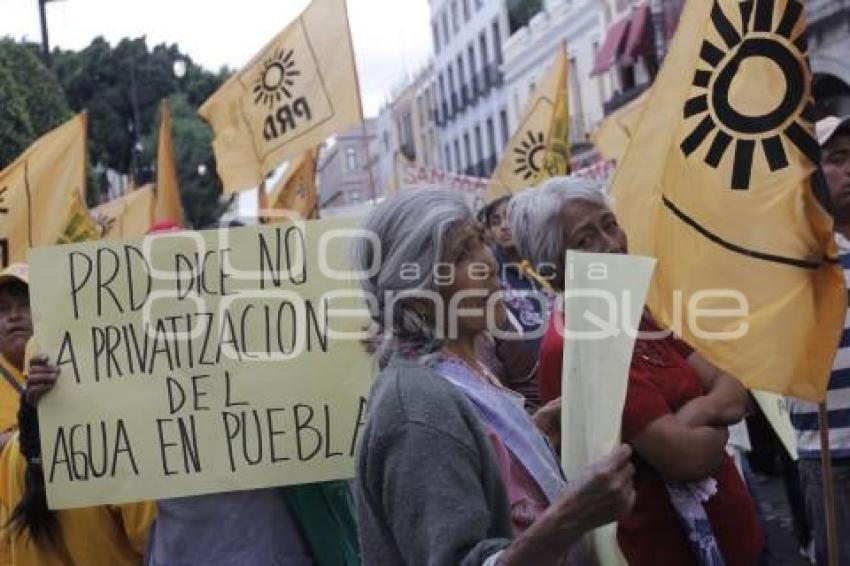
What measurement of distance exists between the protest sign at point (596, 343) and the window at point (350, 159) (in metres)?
91.0

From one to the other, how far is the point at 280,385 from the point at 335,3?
15.8 feet

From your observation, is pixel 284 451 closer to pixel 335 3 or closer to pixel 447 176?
pixel 335 3

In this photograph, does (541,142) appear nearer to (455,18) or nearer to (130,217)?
(130,217)

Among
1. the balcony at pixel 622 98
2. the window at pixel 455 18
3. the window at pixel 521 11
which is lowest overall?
the balcony at pixel 622 98

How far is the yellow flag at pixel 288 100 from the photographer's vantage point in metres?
7.62

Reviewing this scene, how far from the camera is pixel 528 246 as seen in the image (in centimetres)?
328

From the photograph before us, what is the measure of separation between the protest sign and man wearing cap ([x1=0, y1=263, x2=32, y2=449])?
2090mm

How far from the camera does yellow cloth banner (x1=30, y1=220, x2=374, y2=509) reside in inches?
126

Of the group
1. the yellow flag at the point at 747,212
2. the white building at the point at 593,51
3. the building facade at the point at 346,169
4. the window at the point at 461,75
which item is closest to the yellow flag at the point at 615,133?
the yellow flag at the point at 747,212

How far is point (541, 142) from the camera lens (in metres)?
9.91

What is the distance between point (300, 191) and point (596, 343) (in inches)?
353

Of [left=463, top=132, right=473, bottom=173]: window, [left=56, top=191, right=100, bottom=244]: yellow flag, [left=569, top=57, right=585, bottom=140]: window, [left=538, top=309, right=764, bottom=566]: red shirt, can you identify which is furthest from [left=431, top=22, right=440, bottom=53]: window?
[left=538, top=309, right=764, bottom=566]: red shirt

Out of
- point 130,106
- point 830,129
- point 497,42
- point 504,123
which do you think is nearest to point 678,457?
point 830,129

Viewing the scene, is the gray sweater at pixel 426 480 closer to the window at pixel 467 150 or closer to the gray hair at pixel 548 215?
the gray hair at pixel 548 215
